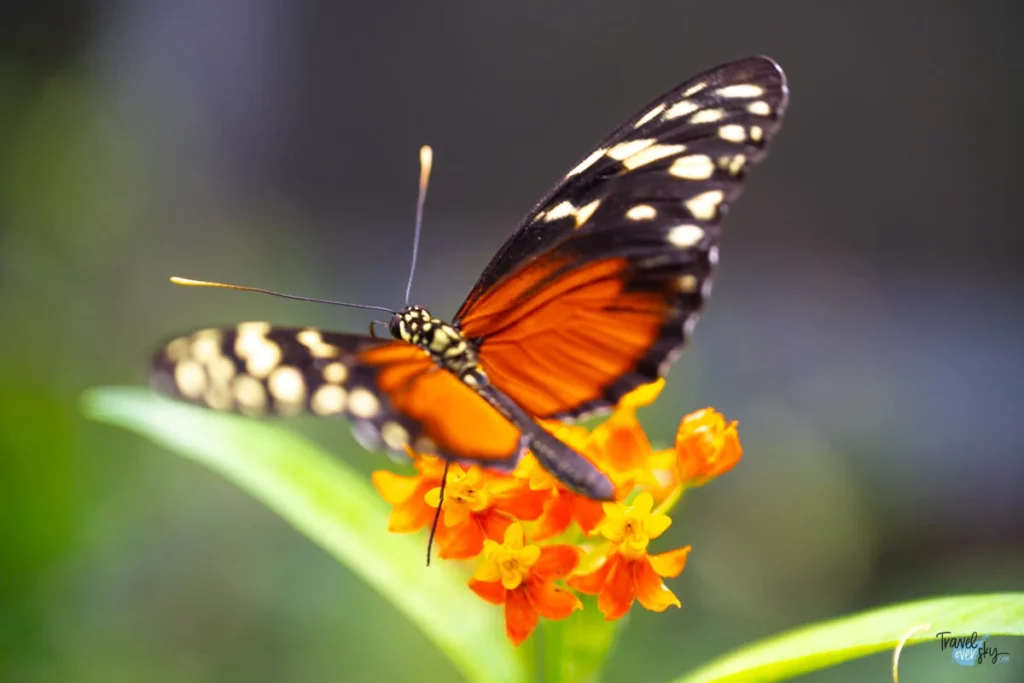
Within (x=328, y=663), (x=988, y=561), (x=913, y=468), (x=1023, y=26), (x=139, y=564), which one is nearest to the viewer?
(x=328, y=663)

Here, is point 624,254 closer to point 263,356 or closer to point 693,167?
point 693,167

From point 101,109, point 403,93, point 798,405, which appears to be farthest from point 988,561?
point 101,109

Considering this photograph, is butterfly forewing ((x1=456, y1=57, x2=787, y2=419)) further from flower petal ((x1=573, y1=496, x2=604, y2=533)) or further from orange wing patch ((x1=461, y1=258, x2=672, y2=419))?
flower petal ((x1=573, y1=496, x2=604, y2=533))

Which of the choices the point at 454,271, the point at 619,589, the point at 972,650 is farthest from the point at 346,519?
the point at 454,271

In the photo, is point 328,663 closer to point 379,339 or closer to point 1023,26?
point 379,339

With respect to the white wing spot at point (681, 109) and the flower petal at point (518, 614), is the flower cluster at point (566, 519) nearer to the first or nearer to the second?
the flower petal at point (518, 614)

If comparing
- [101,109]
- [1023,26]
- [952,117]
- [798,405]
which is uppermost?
[1023,26]

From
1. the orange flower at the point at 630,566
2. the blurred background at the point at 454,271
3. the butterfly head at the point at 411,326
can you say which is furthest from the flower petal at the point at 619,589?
the blurred background at the point at 454,271
